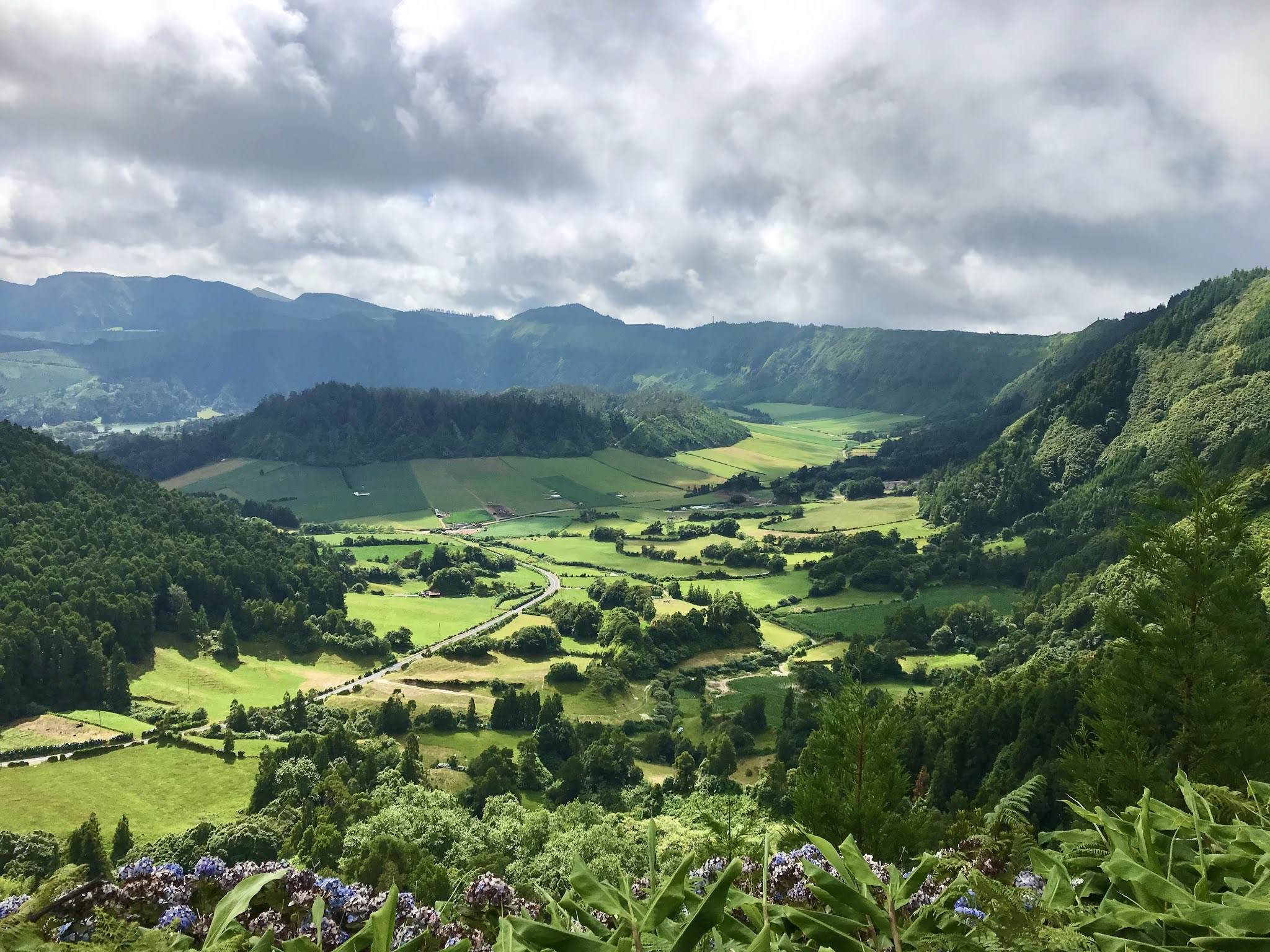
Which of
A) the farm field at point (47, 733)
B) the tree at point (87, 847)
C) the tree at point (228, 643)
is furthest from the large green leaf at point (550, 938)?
the tree at point (228, 643)

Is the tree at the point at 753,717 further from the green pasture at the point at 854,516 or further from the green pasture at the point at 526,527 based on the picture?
the green pasture at the point at 526,527

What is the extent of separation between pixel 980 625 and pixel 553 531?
334 feet

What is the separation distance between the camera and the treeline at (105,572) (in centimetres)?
8694

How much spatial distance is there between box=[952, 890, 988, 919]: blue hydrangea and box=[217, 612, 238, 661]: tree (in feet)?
372

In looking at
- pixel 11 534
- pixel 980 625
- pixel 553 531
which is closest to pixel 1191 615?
pixel 980 625

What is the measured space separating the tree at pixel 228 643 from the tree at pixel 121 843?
5431 centimetres

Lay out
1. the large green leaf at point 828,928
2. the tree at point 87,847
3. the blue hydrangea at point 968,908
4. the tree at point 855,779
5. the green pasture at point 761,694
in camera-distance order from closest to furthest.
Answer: the large green leaf at point 828,928, the blue hydrangea at point 968,908, the tree at point 855,779, the tree at point 87,847, the green pasture at point 761,694

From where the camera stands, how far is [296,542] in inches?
5669

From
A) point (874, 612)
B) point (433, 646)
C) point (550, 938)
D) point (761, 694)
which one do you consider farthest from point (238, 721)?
point (550, 938)

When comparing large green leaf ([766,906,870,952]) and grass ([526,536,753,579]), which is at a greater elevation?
large green leaf ([766,906,870,952])

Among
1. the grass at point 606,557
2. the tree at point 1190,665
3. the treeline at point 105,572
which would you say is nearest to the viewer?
the tree at point 1190,665

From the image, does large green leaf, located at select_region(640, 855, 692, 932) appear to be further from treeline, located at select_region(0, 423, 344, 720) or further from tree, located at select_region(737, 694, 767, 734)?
treeline, located at select_region(0, 423, 344, 720)

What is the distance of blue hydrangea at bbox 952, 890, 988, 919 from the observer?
4.35 metres

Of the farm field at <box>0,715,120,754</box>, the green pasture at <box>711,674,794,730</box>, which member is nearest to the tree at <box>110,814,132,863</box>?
the farm field at <box>0,715,120,754</box>
